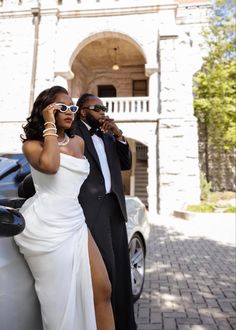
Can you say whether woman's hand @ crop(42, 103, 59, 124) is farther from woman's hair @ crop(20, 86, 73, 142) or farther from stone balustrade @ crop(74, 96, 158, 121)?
stone balustrade @ crop(74, 96, 158, 121)

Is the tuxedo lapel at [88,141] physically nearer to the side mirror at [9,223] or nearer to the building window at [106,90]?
the side mirror at [9,223]

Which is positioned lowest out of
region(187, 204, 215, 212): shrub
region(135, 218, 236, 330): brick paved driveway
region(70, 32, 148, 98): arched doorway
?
region(135, 218, 236, 330): brick paved driveway

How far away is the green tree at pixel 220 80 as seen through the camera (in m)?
15.2

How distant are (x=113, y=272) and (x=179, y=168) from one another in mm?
9526

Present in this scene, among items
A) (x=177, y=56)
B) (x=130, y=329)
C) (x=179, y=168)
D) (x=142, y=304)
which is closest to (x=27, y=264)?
(x=130, y=329)

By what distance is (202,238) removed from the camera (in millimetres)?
7090

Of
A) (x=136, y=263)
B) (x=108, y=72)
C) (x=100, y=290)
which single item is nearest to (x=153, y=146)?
(x=108, y=72)

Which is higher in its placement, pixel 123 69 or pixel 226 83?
pixel 123 69

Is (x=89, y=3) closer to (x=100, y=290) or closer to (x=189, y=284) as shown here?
(x=189, y=284)

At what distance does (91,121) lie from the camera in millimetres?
2266

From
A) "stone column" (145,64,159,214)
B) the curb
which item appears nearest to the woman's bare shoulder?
the curb

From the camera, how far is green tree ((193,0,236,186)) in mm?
15219

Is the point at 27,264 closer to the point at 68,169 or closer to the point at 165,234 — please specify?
the point at 68,169

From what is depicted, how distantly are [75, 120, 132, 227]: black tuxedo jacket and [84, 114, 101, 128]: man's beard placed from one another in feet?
0.20
